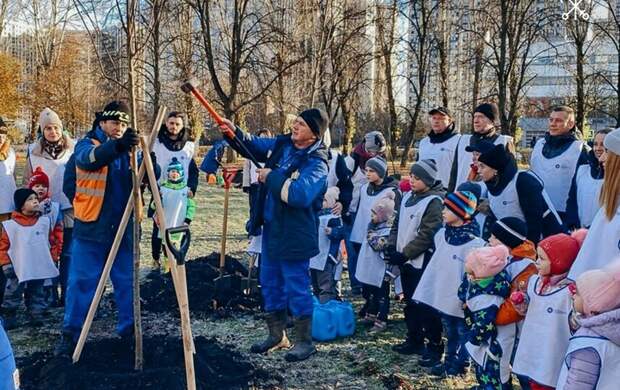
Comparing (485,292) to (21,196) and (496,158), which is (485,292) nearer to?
(496,158)

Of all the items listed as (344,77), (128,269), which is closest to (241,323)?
(128,269)

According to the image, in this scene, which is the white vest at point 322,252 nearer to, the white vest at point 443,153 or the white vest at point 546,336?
the white vest at point 443,153

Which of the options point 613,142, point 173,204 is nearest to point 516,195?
point 613,142

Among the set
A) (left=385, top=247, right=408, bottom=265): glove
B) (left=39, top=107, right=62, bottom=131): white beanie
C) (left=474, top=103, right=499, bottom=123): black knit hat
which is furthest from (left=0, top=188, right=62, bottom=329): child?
(left=474, top=103, right=499, bottom=123): black knit hat

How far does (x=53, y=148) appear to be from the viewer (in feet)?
21.1

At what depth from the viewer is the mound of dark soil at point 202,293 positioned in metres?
6.66

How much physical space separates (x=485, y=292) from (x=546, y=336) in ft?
1.90

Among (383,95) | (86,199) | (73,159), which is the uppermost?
(383,95)

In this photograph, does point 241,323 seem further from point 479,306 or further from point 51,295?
point 479,306

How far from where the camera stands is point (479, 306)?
12.9 ft

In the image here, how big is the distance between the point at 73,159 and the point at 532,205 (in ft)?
12.5

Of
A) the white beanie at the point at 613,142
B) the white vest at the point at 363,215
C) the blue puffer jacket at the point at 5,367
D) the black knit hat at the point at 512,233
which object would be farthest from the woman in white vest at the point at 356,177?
the blue puffer jacket at the point at 5,367

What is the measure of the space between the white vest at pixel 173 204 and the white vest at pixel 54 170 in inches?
46.1

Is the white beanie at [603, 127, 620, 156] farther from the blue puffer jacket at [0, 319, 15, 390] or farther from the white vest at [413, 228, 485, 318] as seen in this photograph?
the blue puffer jacket at [0, 319, 15, 390]
